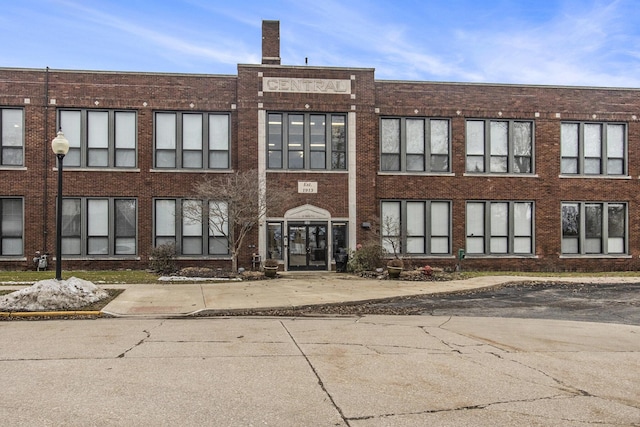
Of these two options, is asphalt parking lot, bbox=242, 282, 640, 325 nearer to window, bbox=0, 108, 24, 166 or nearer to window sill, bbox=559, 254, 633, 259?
window sill, bbox=559, 254, 633, 259

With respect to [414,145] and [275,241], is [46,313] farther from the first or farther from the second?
[414,145]

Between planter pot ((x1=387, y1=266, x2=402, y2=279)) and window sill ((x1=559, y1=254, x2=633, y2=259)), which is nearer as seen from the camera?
planter pot ((x1=387, y1=266, x2=402, y2=279))

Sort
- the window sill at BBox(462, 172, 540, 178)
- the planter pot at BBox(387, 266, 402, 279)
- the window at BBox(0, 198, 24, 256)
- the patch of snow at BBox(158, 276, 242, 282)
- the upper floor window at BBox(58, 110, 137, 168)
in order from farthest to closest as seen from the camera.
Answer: the window sill at BBox(462, 172, 540, 178) → the upper floor window at BBox(58, 110, 137, 168) → the window at BBox(0, 198, 24, 256) → the planter pot at BBox(387, 266, 402, 279) → the patch of snow at BBox(158, 276, 242, 282)

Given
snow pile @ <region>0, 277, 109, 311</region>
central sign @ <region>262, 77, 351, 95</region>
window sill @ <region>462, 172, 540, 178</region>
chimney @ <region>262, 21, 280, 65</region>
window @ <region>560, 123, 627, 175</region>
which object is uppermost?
chimney @ <region>262, 21, 280, 65</region>

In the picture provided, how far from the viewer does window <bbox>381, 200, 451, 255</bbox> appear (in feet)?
75.4

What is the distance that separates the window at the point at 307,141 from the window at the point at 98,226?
6569 millimetres

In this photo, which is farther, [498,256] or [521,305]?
[498,256]

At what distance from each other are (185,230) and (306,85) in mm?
8209

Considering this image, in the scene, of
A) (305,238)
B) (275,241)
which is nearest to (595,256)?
(305,238)

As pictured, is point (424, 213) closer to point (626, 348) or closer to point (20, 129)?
point (626, 348)

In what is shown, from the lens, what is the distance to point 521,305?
13.4 m

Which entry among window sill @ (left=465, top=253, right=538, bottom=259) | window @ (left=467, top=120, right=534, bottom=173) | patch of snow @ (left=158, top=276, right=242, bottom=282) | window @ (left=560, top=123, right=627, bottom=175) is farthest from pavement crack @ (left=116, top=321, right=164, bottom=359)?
window @ (left=560, top=123, right=627, bottom=175)

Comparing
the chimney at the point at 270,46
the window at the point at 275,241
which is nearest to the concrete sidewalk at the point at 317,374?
the window at the point at 275,241

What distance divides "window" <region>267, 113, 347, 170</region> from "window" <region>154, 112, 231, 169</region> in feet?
6.89
